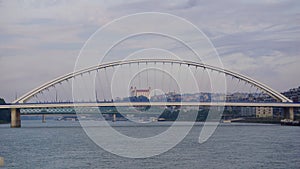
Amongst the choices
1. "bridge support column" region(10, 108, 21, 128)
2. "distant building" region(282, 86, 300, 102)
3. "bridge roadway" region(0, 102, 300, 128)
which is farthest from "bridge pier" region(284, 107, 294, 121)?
"distant building" region(282, 86, 300, 102)

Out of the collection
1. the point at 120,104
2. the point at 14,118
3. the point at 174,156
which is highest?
the point at 120,104

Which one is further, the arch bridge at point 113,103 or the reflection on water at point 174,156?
the arch bridge at point 113,103

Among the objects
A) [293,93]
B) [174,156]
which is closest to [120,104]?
[174,156]

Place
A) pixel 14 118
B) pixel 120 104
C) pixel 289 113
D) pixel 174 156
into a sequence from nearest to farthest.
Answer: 1. pixel 174 156
2. pixel 120 104
3. pixel 14 118
4. pixel 289 113

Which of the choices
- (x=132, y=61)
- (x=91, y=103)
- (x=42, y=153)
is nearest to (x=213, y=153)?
(x=42, y=153)

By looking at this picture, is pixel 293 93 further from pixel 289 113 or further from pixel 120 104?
pixel 120 104

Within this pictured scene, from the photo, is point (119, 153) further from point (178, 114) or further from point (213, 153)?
point (178, 114)

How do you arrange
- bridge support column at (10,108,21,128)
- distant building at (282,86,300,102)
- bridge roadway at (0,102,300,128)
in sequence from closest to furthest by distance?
bridge roadway at (0,102,300,128)
bridge support column at (10,108,21,128)
distant building at (282,86,300,102)

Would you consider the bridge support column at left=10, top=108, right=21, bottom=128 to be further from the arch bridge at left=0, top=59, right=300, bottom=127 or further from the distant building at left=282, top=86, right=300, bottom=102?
the distant building at left=282, top=86, right=300, bottom=102

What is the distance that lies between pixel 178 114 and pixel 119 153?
296 ft

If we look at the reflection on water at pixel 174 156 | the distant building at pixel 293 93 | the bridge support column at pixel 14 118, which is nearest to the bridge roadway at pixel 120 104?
the bridge support column at pixel 14 118

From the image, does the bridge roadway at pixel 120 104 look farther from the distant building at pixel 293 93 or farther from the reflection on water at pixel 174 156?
the distant building at pixel 293 93

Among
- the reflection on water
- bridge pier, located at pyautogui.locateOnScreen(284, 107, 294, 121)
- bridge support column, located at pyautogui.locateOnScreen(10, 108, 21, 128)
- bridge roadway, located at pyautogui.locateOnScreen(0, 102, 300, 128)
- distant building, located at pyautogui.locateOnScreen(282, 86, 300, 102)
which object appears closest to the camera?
the reflection on water

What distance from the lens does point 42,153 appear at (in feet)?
114
